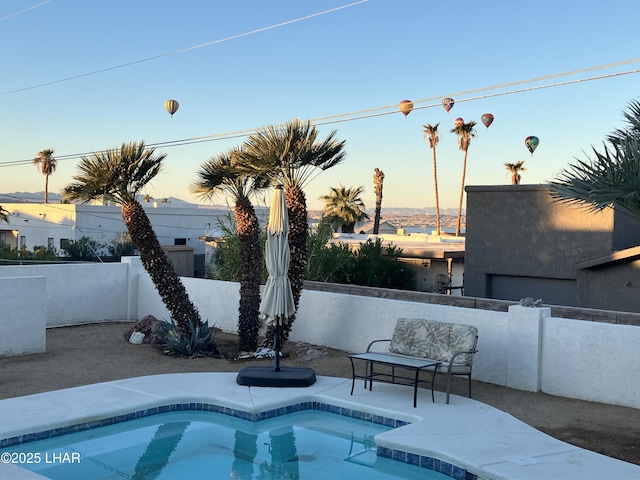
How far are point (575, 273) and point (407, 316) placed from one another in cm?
860

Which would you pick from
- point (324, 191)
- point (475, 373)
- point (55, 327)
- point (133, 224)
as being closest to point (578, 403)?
point (475, 373)

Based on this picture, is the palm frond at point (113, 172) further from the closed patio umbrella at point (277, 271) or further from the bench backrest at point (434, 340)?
the bench backrest at point (434, 340)

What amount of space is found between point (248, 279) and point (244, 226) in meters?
1.03

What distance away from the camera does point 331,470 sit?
6.94 m

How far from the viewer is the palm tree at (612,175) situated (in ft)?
21.1

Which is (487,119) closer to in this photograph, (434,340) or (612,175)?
(434,340)

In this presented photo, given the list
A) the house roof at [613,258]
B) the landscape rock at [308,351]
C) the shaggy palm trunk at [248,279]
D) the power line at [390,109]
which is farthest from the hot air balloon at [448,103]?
the landscape rock at [308,351]

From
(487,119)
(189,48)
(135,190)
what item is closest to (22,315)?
(135,190)

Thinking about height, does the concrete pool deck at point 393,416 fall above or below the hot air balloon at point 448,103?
below

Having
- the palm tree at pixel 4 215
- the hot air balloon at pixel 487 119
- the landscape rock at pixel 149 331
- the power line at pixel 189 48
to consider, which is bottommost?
the landscape rock at pixel 149 331

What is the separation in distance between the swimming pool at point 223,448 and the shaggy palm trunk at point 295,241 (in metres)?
3.41

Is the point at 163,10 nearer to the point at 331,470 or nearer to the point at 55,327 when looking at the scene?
the point at 55,327

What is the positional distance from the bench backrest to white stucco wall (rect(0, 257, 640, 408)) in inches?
43.1

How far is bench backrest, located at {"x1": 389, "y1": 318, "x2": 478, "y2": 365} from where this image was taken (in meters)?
8.99
